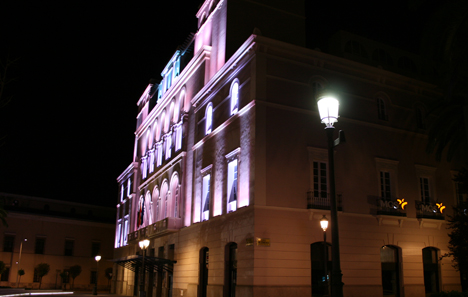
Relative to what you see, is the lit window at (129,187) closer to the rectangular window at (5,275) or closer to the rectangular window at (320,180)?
the rectangular window at (5,275)

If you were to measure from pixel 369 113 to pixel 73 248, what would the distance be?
158ft

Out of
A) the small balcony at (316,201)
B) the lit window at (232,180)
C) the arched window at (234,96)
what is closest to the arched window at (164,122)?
the arched window at (234,96)

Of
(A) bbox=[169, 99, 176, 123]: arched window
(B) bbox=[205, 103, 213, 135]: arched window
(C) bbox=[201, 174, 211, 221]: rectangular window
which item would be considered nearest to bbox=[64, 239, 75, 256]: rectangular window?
(A) bbox=[169, 99, 176, 123]: arched window

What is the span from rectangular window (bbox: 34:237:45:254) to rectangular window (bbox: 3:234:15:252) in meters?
2.73

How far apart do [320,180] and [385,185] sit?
4.44m

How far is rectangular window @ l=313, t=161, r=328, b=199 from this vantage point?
74.3ft

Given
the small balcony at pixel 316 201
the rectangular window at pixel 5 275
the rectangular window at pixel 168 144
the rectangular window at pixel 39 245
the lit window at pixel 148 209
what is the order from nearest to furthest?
the small balcony at pixel 316 201 → the rectangular window at pixel 168 144 → the lit window at pixel 148 209 → the rectangular window at pixel 5 275 → the rectangular window at pixel 39 245

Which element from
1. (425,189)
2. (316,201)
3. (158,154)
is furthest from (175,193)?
(425,189)

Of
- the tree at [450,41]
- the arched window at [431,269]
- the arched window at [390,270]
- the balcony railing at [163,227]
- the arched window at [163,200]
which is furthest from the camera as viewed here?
the arched window at [163,200]

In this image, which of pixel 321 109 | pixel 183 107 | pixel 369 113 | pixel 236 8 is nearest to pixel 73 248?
pixel 183 107

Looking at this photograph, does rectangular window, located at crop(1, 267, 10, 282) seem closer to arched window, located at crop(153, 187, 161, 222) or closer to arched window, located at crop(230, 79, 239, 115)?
arched window, located at crop(153, 187, 161, 222)

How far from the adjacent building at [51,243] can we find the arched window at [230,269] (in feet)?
122

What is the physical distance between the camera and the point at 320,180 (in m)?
22.9

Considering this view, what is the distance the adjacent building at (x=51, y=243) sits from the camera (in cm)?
5650
